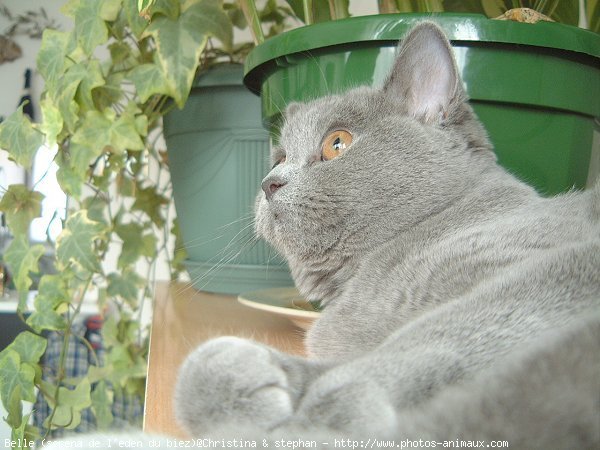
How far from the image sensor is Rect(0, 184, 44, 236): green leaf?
116cm

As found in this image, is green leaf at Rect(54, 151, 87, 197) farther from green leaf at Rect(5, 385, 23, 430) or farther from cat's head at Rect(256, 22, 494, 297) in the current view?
cat's head at Rect(256, 22, 494, 297)

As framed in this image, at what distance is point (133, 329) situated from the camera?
129 centimetres

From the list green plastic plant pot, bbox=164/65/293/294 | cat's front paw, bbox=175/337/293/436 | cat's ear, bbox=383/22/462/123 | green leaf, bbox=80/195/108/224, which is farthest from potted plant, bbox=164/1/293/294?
cat's front paw, bbox=175/337/293/436

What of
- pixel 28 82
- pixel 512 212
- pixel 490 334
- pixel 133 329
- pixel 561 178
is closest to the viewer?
pixel 490 334

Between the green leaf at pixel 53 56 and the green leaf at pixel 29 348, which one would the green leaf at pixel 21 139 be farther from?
the green leaf at pixel 29 348

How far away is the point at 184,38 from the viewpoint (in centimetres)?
98

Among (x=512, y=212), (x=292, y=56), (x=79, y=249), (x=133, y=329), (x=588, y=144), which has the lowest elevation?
(x=133, y=329)

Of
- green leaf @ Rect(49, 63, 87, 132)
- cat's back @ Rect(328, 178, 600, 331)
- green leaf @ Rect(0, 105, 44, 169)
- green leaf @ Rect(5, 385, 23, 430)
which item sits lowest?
green leaf @ Rect(5, 385, 23, 430)

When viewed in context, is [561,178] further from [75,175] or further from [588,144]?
[75,175]

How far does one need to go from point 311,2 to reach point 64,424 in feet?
3.24

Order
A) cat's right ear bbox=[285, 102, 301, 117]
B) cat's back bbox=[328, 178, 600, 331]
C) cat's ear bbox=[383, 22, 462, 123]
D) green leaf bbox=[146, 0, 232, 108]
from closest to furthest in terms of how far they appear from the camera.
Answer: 1. cat's back bbox=[328, 178, 600, 331]
2. cat's ear bbox=[383, 22, 462, 123]
3. cat's right ear bbox=[285, 102, 301, 117]
4. green leaf bbox=[146, 0, 232, 108]

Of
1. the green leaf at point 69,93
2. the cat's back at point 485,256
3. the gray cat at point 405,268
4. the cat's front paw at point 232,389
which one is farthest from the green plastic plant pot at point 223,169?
the cat's front paw at point 232,389

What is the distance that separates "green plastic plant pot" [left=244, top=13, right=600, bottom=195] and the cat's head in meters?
0.06

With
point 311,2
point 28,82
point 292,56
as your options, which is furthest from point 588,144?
point 28,82
